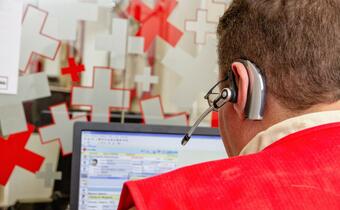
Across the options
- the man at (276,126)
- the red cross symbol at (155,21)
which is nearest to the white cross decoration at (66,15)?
the red cross symbol at (155,21)

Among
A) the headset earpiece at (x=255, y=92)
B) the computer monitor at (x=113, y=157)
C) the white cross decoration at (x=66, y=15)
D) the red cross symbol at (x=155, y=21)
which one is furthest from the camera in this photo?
the red cross symbol at (x=155, y=21)

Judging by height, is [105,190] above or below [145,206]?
below

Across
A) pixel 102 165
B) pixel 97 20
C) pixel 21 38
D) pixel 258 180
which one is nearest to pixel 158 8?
pixel 97 20

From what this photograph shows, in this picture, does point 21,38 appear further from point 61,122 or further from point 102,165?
point 102,165

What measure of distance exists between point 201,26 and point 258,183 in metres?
0.91

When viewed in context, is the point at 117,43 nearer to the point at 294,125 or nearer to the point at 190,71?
the point at 190,71

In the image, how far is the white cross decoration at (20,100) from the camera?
119 centimetres

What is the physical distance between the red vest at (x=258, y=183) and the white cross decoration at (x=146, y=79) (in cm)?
80

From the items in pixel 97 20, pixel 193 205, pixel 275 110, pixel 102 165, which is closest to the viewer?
pixel 193 205

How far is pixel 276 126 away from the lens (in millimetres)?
610

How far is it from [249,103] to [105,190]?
59 cm

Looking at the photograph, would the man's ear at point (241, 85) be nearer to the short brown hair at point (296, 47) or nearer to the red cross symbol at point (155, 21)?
the short brown hair at point (296, 47)

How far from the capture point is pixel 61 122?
1.25m

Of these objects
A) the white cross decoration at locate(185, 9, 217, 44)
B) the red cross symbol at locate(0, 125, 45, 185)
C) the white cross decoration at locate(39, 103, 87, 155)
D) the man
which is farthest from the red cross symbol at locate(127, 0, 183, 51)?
the man
